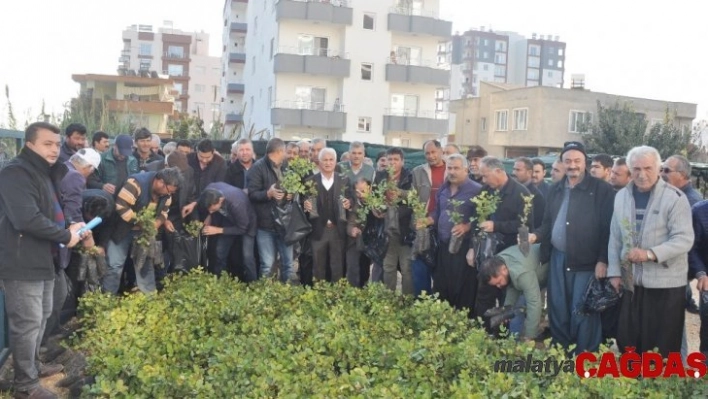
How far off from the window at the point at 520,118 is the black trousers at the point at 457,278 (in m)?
40.0

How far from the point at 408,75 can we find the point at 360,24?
3.90 m

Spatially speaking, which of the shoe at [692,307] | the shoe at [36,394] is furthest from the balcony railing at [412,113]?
the shoe at [36,394]

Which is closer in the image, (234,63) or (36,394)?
(36,394)

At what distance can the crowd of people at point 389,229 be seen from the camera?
5309mm

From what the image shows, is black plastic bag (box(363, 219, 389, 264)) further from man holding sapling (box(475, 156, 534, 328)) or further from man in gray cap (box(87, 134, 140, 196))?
man in gray cap (box(87, 134, 140, 196))

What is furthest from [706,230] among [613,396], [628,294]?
[613,396]

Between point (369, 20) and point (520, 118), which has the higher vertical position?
point (369, 20)

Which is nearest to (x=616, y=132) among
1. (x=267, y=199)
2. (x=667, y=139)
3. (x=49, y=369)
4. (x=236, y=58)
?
(x=667, y=139)

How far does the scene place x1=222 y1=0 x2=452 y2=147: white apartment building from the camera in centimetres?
3747

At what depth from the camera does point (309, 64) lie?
122 feet

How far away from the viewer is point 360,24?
38.4 metres

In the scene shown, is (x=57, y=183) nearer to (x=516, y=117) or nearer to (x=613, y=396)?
(x=613, y=396)

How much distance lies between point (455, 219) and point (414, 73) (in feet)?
107

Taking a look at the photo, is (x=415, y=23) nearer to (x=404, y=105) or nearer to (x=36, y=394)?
(x=404, y=105)
